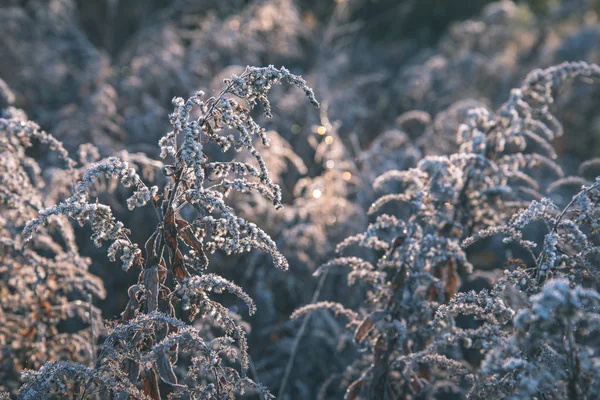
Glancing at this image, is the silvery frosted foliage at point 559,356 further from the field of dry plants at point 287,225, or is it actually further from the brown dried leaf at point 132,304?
the brown dried leaf at point 132,304

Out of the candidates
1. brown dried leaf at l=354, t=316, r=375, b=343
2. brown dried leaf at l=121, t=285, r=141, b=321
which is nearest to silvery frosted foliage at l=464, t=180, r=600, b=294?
brown dried leaf at l=354, t=316, r=375, b=343

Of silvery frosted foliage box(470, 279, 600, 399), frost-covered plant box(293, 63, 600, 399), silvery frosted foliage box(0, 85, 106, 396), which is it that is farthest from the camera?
silvery frosted foliage box(0, 85, 106, 396)

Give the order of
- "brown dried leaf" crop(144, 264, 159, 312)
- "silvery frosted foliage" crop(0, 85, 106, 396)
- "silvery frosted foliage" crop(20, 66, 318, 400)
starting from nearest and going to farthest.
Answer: "silvery frosted foliage" crop(20, 66, 318, 400) < "brown dried leaf" crop(144, 264, 159, 312) < "silvery frosted foliage" crop(0, 85, 106, 396)

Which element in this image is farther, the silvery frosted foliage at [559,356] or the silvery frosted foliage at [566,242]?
the silvery frosted foliage at [566,242]

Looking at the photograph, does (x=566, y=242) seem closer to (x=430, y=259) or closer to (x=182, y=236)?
(x=430, y=259)

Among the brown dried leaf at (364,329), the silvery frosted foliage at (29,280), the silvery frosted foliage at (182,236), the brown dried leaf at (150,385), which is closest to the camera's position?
the silvery frosted foliage at (182,236)

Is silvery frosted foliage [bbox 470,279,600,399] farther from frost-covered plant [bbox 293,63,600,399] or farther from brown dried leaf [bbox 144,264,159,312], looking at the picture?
brown dried leaf [bbox 144,264,159,312]

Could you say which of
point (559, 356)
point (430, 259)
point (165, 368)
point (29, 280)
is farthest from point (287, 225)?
point (559, 356)

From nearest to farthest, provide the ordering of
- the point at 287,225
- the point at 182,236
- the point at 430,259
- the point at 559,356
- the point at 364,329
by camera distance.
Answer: the point at 559,356 → the point at 182,236 → the point at 364,329 → the point at 430,259 → the point at 287,225

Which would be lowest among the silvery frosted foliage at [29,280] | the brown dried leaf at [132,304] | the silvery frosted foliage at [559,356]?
the silvery frosted foliage at [559,356]

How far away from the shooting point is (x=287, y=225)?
4750 mm

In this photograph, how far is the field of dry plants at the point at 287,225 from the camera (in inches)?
82.1

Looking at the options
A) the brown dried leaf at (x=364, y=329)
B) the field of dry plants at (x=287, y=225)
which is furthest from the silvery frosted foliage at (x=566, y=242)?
the brown dried leaf at (x=364, y=329)

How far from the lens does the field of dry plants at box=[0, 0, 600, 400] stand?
209cm
